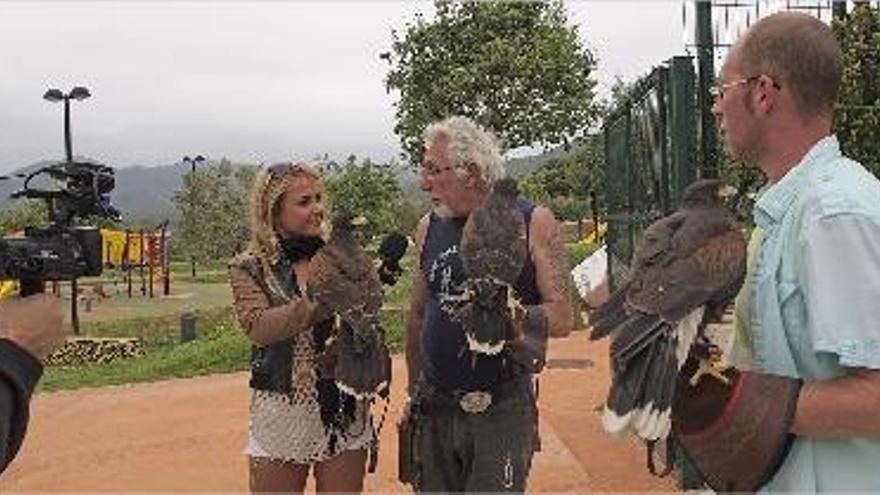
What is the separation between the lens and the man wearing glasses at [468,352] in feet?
12.7

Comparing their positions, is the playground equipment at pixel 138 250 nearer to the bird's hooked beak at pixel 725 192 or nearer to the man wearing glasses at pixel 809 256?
the bird's hooked beak at pixel 725 192

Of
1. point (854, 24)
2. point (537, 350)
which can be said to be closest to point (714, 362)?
point (537, 350)

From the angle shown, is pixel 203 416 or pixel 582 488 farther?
pixel 203 416

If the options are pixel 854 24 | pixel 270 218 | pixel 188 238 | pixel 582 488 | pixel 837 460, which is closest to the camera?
pixel 837 460

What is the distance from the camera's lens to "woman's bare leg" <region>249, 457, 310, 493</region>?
13.5 feet

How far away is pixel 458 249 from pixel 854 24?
20.9 ft

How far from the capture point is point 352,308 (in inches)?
158

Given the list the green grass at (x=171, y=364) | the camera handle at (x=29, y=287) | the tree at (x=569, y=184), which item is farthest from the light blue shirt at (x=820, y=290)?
the tree at (x=569, y=184)

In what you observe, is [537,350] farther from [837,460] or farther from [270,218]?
[837,460]

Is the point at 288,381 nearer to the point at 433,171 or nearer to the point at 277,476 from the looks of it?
the point at 277,476

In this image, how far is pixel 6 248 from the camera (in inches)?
102

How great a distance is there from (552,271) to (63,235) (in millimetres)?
1803

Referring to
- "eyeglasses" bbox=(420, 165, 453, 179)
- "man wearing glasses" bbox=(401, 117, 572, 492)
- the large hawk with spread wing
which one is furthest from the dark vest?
the large hawk with spread wing

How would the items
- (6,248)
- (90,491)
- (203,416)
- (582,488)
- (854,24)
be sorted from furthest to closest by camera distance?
(203,416)
(854,24)
(90,491)
(582,488)
(6,248)
